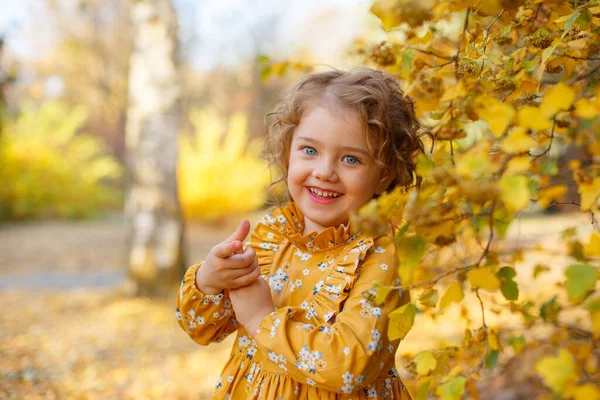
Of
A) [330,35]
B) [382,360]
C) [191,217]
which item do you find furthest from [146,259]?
[330,35]

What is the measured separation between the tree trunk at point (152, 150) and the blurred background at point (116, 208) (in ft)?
0.03

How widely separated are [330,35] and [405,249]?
75.4ft

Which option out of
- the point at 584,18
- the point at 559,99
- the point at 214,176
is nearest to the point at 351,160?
the point at 584,18

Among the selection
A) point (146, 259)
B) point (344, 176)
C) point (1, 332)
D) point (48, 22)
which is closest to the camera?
point (344, 176)

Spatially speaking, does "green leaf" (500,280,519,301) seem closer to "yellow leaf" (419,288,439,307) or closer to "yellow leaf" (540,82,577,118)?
"yellow leaf" (419,288,439,307)

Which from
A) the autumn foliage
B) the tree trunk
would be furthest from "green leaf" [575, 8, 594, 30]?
the tree trunk

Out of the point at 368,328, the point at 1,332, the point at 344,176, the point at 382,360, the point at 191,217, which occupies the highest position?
the point at 344,176

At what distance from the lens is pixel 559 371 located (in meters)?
0.68

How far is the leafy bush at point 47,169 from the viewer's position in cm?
978

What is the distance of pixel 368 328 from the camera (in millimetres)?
1253

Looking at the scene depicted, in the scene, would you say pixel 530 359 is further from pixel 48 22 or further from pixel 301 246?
pixel 48 22

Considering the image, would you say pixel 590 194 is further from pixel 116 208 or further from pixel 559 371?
pixel 116 208

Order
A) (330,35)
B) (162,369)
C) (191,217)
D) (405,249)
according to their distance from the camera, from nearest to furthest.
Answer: (405,249)
(162,369)
(191,217)
(330,35)

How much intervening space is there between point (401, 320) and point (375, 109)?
68 centimetres
